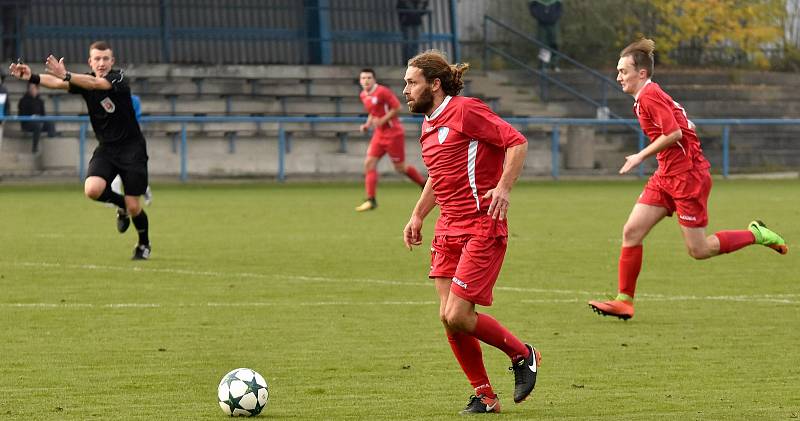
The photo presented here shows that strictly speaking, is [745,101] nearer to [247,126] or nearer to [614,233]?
[247,126]

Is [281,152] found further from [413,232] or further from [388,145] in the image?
[413,232]

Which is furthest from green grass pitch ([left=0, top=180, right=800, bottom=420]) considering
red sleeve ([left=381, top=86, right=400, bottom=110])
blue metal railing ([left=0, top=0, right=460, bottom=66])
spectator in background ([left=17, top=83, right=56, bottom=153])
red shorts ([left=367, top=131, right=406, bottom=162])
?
blue metal railing ([left=0, top=0, right=460, bottom=66])

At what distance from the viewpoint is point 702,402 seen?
732cm

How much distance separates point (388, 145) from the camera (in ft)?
73.9

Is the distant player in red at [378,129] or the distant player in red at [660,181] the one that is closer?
the distant player in red at [660,181]

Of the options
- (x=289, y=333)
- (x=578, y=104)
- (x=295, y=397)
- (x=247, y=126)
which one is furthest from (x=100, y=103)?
(x=578, y=104)

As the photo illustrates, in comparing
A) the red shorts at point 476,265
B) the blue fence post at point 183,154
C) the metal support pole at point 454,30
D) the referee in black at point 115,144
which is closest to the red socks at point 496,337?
the red shorts at point 476,265

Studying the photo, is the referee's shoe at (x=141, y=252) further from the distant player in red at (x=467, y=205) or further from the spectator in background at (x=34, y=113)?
the spectator in background at (x=34, y=113)

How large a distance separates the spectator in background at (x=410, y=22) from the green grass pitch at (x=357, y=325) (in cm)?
1833

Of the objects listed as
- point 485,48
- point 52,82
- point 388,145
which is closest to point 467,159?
point 52,82

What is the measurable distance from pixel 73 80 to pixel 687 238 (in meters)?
5.44

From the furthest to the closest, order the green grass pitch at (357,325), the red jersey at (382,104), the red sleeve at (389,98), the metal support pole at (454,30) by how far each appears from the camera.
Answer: the metal support pole at (454,30) → the red jersey at (382,104) → the red sleeve at (389,98) → the green grass pitch at (357,325)

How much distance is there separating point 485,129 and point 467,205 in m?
0.37

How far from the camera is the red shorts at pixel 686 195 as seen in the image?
34.5 ft
